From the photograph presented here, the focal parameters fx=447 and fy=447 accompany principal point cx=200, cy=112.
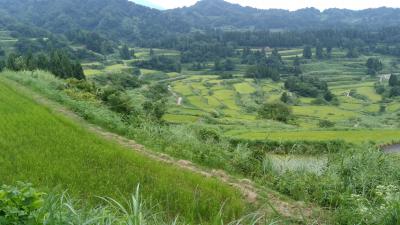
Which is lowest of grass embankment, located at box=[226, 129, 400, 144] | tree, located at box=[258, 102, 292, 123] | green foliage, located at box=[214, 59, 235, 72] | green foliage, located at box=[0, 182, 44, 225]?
green foliage, located at box=[214, 59, 235, 72]

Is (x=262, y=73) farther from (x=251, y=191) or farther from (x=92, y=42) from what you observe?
(x=251, y=191)

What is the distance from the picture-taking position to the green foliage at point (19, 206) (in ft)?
10.5

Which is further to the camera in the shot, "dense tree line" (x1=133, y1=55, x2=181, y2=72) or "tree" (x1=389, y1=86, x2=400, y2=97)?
"dense tree line" (x1=133, y1=55, x2=181, y2=72)

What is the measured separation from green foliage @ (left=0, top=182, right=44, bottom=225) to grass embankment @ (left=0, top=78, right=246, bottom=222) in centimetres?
261

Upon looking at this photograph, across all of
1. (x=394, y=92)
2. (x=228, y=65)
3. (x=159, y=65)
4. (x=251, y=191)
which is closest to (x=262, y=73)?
(x=228, y=65)

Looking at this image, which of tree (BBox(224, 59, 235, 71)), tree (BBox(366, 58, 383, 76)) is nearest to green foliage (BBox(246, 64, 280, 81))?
tree (BBox(224, 59, 235, 71))

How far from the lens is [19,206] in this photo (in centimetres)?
333

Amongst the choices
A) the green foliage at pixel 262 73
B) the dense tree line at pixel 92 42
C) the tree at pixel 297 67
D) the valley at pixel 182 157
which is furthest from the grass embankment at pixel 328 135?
the dense tree line at pixel 92 42

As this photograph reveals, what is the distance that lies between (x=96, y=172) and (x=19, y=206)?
15.3 feet

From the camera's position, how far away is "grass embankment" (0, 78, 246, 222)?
702 centimetres

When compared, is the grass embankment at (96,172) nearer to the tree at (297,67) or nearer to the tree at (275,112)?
the tree at (275,112)

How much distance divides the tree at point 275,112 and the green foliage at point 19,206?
37693 mm

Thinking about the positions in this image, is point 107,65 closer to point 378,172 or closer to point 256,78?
point 256,78

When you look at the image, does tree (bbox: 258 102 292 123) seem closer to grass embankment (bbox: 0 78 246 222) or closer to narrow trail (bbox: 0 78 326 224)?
narrow trail (bbox: 0 78 326 224)
